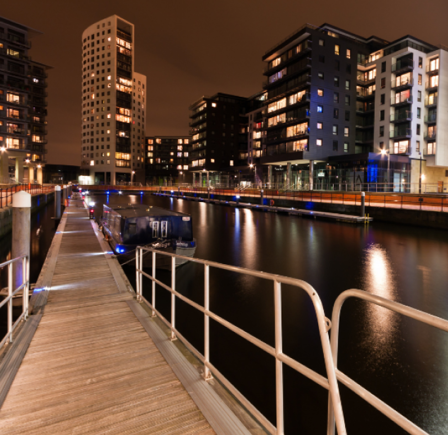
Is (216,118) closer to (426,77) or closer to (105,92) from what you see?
(105,92)

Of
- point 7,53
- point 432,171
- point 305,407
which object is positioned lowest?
point 305,407

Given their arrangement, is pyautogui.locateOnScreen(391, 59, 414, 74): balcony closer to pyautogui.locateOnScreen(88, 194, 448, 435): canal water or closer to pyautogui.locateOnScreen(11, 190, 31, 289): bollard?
pyautogui.locateOnScreen(88, 194, 448, 435): canal water

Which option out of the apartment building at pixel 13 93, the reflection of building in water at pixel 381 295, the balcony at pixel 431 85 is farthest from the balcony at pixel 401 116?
the apartment building at pixel 13 93

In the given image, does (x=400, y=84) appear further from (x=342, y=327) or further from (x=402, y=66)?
(x=342, y=327)

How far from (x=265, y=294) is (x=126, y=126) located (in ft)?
383

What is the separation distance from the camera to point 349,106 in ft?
196

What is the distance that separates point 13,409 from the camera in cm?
335

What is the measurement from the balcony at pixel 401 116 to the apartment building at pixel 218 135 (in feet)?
148

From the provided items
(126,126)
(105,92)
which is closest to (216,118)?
(126,126)

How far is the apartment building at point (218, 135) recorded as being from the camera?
99438mm

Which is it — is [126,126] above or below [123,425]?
above

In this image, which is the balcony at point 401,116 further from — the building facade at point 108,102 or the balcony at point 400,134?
the building facade at point 108,102

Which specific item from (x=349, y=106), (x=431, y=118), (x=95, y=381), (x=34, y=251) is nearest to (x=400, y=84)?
(x=431, y=118)

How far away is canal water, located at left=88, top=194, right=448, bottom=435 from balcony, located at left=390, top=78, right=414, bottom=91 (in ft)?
161
